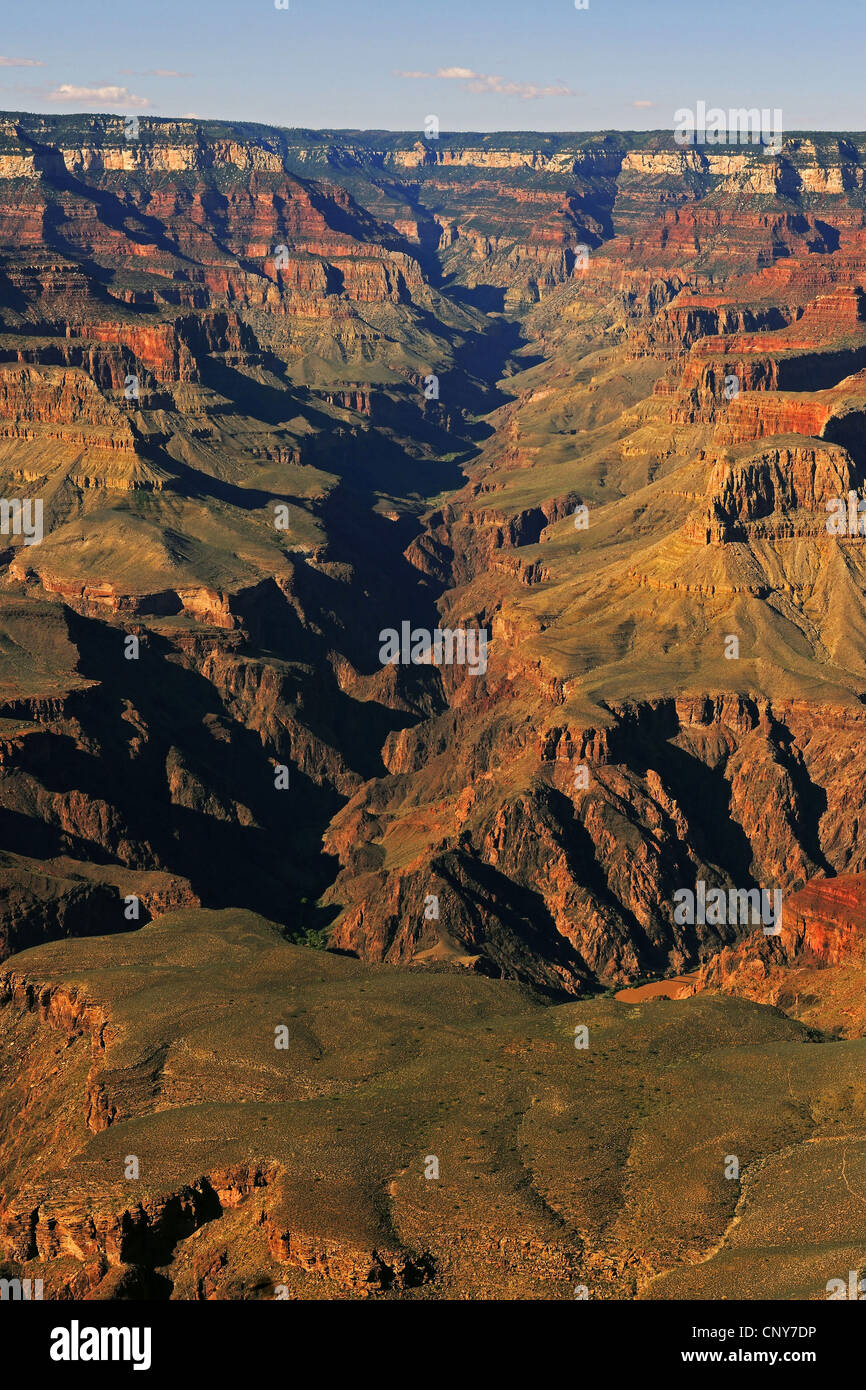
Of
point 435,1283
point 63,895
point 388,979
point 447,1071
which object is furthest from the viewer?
point 63,895

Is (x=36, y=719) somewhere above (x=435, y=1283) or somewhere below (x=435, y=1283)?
above

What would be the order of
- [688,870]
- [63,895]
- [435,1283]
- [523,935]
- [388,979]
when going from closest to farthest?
[435,1283], [388,979], [63,895], [523,935], [688,870]

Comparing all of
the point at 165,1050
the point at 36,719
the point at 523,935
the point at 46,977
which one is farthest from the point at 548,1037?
the point at 36,719

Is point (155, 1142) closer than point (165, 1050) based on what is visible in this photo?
Yes

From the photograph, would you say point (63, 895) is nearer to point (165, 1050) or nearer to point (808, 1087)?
point (165, 1050)

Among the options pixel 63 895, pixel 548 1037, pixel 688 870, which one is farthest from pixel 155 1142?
pixel 688 870

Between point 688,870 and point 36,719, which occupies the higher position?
point 36,719

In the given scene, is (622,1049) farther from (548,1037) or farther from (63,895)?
(63,895)

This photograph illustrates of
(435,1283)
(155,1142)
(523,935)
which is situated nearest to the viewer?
(435,1283)

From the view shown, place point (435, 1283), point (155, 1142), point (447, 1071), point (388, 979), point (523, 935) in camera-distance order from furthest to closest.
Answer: point (523, 935), point (388, 979), point (447, 1071), point (155, 1142), point (435, 1283)
